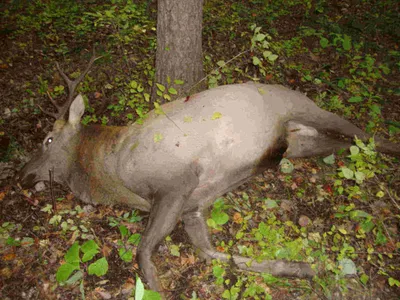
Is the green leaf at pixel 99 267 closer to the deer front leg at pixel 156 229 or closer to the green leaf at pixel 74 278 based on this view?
the green leaf at pixel 74 278

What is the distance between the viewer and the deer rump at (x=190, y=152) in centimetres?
362

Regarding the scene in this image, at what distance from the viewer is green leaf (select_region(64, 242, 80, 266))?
333 centimetres

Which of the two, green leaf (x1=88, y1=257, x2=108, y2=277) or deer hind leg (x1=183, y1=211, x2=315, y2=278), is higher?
green leaf (x1=88, y1=257, x2=108, y2=277)

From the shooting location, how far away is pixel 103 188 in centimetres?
404

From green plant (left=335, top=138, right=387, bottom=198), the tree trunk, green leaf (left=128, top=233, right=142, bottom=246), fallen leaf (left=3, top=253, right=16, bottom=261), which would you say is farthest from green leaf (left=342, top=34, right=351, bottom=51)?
fallen leaf (left=3, top=253, right=16, bottom=261)

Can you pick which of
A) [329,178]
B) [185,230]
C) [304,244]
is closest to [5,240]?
[185,230]

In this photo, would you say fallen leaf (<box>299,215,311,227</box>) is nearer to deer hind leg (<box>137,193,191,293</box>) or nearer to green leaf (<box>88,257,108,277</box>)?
deer hind leg (<box>137,193,191,293</box>)

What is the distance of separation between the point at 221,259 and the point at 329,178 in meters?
1.90

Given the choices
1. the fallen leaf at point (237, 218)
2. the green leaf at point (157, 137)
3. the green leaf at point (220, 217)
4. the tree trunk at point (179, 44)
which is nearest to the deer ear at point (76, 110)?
the tree trunk at point (179, 44)

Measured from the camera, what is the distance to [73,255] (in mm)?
3348

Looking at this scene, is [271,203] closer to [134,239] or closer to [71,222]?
[134,239]

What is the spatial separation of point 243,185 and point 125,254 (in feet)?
5.71

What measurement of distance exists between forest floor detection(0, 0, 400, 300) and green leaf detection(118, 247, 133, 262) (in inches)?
0.6

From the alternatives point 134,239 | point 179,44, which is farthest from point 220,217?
point 179,44
